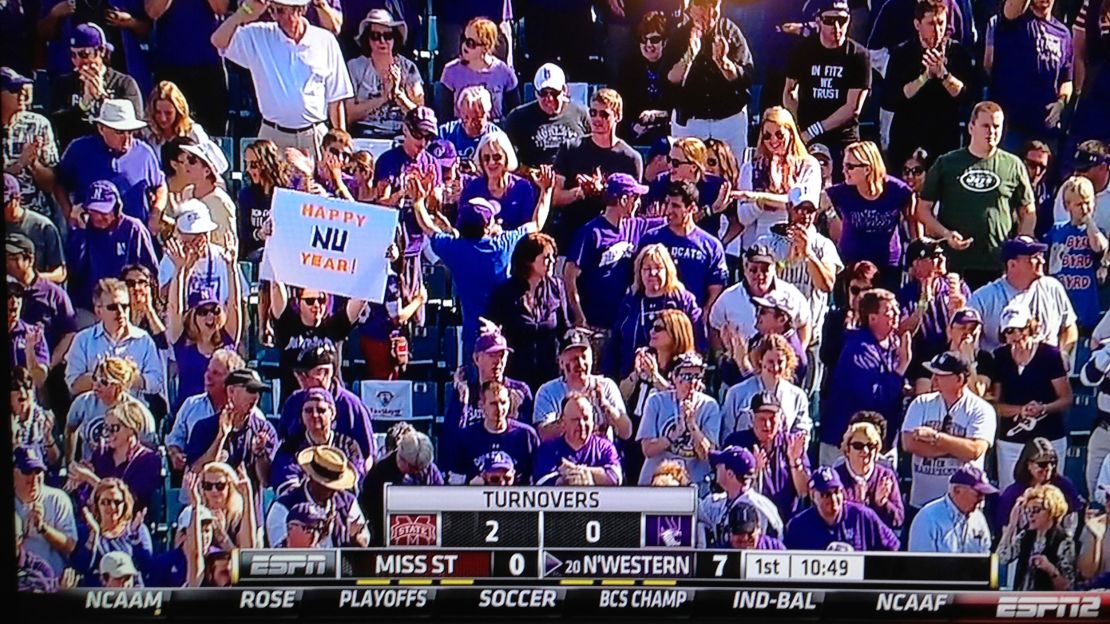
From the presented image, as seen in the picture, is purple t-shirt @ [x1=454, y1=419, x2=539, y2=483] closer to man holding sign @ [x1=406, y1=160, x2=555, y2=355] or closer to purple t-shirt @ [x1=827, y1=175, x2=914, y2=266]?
man holding sign @ [x1=406, y1=160, x2=555, y2=355]

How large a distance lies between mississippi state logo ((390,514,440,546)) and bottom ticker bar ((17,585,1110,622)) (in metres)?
0.09

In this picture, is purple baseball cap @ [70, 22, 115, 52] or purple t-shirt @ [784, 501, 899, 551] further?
purple t-shirt @ [784, 501, 899, 551]

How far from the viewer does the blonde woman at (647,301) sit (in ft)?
8.02

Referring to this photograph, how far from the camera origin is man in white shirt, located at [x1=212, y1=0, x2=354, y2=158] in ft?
7.84

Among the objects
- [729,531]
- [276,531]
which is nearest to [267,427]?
[276,531]

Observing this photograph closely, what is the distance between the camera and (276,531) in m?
2.47

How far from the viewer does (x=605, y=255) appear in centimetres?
245

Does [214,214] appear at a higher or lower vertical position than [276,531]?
higher

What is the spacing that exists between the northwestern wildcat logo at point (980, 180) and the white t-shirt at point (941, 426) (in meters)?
0.39

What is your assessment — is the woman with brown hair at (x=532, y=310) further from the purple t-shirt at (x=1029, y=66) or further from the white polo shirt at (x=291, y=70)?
the purple t-shirt at (x=1029, y=66)

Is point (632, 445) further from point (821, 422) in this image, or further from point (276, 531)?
point (276, 531)

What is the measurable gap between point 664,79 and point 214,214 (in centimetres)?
88

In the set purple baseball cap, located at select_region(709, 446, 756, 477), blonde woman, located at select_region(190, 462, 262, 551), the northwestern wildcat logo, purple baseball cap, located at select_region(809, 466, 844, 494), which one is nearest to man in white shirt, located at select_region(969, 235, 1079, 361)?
the northwestern wildcat logo

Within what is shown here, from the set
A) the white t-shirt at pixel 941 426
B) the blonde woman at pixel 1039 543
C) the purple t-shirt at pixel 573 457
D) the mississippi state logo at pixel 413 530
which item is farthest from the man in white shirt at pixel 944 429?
the mississippi state logo at pixel 413 530
